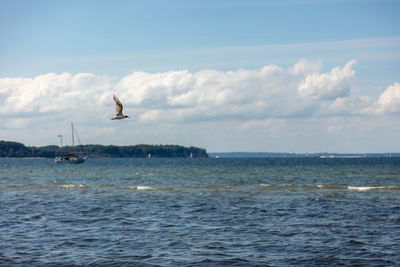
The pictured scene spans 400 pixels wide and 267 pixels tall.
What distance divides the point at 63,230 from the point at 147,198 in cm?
1434

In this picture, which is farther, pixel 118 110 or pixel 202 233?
pixel 202 233

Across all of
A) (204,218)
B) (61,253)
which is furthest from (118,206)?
(61,253)

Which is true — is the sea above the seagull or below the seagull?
below

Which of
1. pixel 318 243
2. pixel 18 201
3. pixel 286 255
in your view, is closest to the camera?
pixel 286 255

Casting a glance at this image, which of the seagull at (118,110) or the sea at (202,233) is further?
the seagull at (118,110)

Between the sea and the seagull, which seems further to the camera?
the seagull

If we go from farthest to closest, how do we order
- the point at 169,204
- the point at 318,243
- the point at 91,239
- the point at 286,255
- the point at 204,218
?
the point at 169,204
the point at 204,218
the point at 91,239
the point at 318,243
the point at 286,255

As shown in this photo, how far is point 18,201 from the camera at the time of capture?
110 feet

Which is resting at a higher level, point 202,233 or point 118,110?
point 118,110

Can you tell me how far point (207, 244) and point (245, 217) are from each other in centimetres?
697

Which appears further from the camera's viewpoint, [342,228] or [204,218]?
[204,218]

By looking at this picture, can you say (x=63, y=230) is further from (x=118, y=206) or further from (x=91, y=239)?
(x=118, y=206)

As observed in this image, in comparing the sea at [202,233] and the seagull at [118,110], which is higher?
the seagull at [118,110]

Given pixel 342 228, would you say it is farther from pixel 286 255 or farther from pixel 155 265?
pixel 155 265
